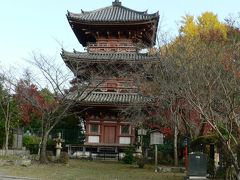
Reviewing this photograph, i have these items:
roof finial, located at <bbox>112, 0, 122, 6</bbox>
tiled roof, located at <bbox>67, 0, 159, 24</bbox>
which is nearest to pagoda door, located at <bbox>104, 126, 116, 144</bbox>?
tiled roof, located at <bbox>67, 0, 159, 24</bbox>

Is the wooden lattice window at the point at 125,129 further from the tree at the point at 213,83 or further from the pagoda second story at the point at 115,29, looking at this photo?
the tree at the point at 213,83

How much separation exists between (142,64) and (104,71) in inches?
139

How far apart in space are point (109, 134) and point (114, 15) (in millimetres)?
10050

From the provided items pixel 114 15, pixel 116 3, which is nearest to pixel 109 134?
pixel 114 15

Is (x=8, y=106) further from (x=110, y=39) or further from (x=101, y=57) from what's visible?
(x=110, y=39)

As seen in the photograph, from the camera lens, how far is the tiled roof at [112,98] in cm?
3023

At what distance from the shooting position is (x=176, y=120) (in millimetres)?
25609

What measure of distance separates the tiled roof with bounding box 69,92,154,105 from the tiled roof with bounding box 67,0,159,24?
584 centimetres

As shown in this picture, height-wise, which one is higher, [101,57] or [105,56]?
[105,56]

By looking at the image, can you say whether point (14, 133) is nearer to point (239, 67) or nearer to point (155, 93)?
point (155, 93)

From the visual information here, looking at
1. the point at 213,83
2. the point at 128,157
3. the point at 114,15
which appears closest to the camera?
the point at 213,83

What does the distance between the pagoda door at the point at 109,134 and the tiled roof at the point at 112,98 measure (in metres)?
2.65

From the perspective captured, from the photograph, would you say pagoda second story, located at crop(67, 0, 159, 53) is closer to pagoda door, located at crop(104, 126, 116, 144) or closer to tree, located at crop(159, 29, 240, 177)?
pagoda door, located at crop(104, 126, 116, 144)

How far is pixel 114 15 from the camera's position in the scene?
1344 inches
